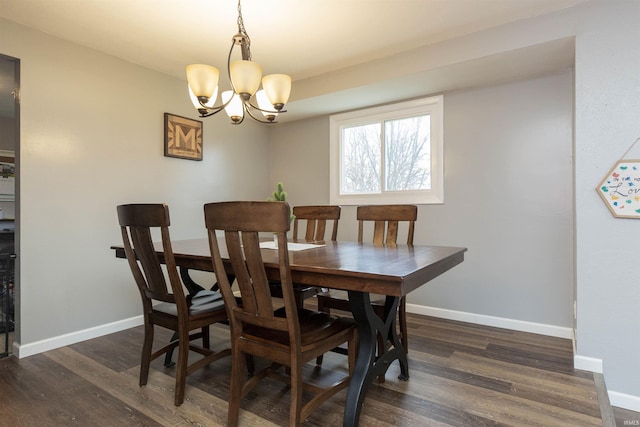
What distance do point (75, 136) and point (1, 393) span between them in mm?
1778

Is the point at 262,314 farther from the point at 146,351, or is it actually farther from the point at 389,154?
the point at 389,154

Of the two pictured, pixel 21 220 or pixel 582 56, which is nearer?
pixel 582 56

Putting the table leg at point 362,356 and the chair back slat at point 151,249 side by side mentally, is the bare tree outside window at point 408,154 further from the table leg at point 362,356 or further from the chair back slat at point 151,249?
the chair back slat at point 151,249

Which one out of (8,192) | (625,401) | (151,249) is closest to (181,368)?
(151,249)

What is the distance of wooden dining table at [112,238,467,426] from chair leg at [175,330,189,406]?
0.36 metres

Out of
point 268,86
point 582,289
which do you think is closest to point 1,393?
point 268,86

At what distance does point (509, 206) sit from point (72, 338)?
3688 mm

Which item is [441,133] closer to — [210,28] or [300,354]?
[210,28]

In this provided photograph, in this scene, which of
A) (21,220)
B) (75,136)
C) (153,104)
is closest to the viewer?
(21,220)

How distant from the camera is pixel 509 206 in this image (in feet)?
9.60

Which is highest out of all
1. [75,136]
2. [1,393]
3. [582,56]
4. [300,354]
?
[582,56]

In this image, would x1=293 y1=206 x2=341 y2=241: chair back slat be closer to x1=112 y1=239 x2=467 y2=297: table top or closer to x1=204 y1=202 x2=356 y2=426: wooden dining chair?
x1=112 y1=239 x2=467 y2=297: table top

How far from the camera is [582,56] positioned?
2.15 meters

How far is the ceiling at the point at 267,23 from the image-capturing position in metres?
2.20
